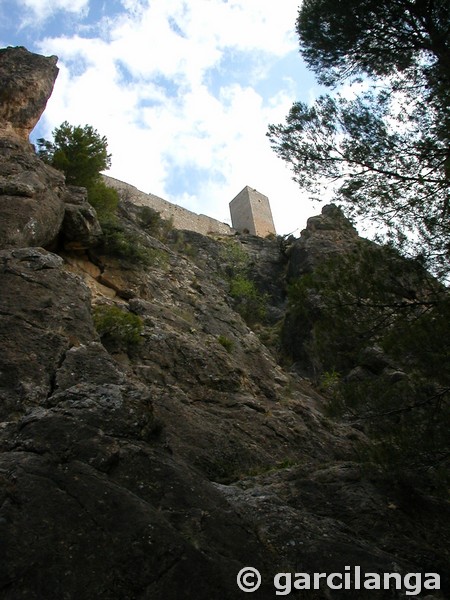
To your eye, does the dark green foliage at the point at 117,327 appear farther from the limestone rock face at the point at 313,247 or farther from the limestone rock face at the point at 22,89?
A: the limestone rock face at the point at 313,247

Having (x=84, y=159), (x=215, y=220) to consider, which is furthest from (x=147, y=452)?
(x=215, y=220)

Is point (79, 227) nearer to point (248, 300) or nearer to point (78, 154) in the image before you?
point (78, 154)

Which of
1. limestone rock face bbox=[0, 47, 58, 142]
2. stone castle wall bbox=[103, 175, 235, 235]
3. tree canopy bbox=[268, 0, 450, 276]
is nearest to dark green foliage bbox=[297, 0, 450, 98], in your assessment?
tree canopy bbox=[268, 0, 450, 276]

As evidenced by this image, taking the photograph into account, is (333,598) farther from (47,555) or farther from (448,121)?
(448,121)

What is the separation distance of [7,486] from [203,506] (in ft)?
4.97

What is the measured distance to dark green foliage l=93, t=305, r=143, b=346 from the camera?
9.28m

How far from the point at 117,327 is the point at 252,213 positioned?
27.1 m

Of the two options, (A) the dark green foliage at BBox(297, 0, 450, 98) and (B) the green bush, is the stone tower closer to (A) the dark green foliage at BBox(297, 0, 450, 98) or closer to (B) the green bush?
(B) the green bush

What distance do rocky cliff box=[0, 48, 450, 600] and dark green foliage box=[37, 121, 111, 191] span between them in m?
2.57

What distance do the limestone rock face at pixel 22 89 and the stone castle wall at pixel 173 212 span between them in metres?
10.9

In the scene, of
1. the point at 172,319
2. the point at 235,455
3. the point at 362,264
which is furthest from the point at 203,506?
the point at 172,319

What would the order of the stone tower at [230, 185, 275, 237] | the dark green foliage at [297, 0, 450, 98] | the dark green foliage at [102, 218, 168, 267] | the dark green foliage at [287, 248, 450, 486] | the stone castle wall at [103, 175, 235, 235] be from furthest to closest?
the stone tower at [230, 185, 275, 237] → the stone castle wall at [103, 175, 235, 235] → the dark green foliage at [102, 218, 168, 267] → the dark green foliage at [297, 0, 450, 98] → the dark green foliage at [287, 248, 450, 486]

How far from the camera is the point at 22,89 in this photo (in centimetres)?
1566

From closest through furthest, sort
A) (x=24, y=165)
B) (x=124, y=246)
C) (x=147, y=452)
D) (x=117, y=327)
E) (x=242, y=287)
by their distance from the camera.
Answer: (x=147, y=452), (x=117, y=327), (x=24, y=165), (x=124, y=246), (x=242, y=287)
